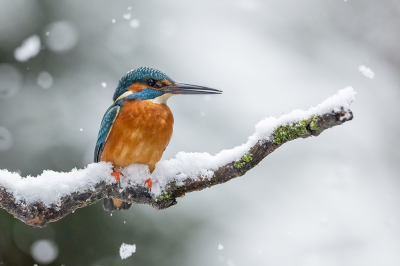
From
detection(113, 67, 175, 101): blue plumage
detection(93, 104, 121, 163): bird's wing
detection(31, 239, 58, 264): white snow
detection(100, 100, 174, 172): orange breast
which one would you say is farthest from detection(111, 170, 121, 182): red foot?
detection(31, 239, 58, 264): white snow

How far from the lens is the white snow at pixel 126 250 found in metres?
3.95

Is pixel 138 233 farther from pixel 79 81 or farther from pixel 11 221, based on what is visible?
pixel 79 81

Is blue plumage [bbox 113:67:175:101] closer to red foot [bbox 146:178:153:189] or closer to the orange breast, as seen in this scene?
the orange breast

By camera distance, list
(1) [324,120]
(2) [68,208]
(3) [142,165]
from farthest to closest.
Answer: (3) [142,165] → (2) [68,208] → (1) [324,120]

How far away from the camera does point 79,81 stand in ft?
15.9

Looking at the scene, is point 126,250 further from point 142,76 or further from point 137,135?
point 142,76

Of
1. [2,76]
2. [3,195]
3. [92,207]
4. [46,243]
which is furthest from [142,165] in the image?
[2,76]

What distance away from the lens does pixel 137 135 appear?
2605 millimetres

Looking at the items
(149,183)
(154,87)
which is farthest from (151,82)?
(149,183)

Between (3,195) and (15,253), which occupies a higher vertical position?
(3,195)

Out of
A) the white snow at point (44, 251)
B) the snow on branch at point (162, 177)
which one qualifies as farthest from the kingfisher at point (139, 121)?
the white snow at point (44, 251)

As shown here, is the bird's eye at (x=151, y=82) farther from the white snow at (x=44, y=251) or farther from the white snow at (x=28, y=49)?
the white snow at (x=28, y=49)

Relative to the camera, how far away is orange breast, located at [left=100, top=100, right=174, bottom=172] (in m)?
2.61

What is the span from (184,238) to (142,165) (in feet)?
7.05
